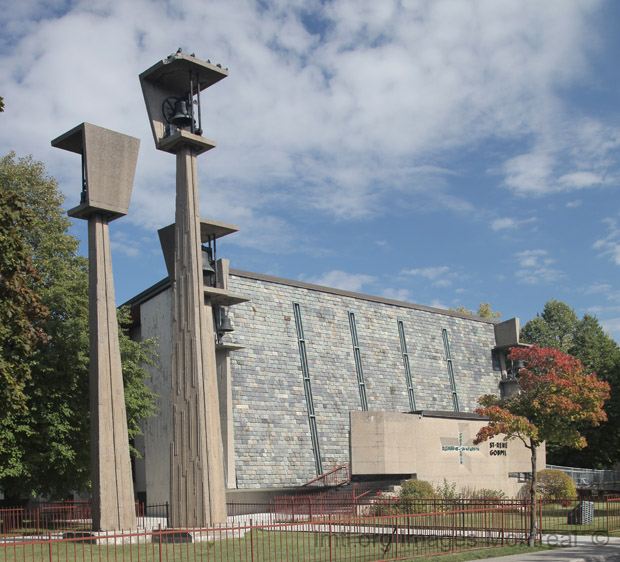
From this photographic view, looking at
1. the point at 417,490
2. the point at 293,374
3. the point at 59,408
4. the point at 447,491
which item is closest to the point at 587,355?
the point at 293,374

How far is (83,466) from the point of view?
88.4 ft

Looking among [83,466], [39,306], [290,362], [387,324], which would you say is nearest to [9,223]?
[39,306]

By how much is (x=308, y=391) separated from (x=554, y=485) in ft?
40.7

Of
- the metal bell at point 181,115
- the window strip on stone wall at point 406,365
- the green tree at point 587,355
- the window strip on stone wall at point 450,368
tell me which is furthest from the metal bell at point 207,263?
the green tree at point 587,355

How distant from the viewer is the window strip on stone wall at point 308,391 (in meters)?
36.1

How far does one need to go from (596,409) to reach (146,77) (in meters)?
17.4

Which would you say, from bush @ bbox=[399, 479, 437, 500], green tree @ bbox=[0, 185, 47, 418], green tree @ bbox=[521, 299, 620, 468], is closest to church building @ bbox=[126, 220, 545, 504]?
bush @ bbox=[399, 479, 437, 500]

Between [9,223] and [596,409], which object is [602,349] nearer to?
[596,409]

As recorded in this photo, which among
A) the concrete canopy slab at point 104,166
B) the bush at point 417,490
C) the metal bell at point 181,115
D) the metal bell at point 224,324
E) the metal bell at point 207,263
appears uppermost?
the metal bell at point 181,115

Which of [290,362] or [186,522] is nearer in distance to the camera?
[186,522]

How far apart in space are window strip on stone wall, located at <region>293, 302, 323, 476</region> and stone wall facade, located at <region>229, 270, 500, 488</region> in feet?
0.65

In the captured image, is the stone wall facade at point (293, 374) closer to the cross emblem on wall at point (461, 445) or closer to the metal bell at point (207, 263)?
the metal bell at point (207, 263)

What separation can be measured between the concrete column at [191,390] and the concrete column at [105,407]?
1513 millimetres

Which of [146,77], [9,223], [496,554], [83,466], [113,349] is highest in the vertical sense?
[146,77]
